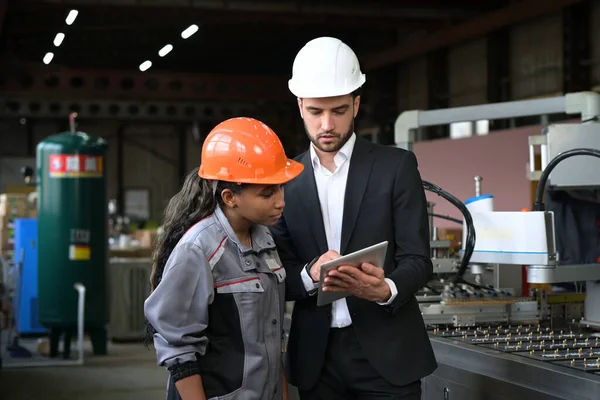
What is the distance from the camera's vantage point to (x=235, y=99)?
14227 millimetres

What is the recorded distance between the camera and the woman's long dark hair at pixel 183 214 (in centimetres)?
201

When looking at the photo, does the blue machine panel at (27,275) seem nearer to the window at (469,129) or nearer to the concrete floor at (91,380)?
the concrete floor at (91,380)

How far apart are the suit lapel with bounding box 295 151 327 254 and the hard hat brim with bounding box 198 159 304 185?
0.33 ft

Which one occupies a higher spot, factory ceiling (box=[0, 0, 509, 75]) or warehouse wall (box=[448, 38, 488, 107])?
factory ceiling (box=[0, 0, 509, 75])

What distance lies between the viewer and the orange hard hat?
6.39ft

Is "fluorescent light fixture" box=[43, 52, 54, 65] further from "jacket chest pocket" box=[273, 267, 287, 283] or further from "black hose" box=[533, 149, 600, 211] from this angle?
"jacket chest pocket" box=[273, 267, 287, 283]

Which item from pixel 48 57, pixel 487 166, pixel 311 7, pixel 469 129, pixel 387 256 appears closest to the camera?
pixel 387 256

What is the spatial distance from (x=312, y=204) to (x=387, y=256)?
0.72 feet

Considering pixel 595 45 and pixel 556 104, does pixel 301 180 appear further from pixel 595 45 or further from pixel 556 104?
pixel 595 45

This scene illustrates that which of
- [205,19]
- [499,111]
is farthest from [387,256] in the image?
[205,19]

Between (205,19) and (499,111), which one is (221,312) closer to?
(499,111)

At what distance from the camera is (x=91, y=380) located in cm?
670

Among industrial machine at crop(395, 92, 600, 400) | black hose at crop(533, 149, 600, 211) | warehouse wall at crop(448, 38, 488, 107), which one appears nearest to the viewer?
industrial machine at crop(395, 92, 600, 400)

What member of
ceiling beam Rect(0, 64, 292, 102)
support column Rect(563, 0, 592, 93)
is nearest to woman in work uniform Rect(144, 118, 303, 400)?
support column Rect(563, 0, 592, 93)
